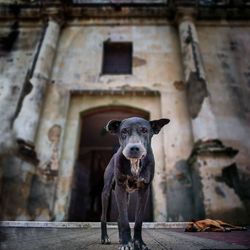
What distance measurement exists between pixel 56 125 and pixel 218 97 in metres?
5.11

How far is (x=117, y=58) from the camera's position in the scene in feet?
29.2

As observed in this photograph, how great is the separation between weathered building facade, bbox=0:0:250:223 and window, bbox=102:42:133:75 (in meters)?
0.04

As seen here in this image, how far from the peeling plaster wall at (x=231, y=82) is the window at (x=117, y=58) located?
8.84 ft

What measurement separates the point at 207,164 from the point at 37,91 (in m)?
5.24

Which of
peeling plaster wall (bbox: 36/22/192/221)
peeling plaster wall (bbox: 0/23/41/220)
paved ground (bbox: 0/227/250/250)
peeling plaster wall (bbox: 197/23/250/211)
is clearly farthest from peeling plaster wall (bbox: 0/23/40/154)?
peeling plaster wall (bbox: 197/23/250/211)

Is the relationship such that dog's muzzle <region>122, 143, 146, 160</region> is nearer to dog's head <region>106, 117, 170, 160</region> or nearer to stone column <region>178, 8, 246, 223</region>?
dog's head <region>106, 117, 170, 160</region>

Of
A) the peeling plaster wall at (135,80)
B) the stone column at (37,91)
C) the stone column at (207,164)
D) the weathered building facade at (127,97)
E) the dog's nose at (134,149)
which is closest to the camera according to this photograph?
the dog's nose at (134,149)

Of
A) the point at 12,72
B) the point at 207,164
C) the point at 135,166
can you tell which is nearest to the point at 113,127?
the point at 135,166

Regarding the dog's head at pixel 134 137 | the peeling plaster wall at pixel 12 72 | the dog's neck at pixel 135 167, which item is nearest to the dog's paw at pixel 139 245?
the dog's neck at pixel 135 167

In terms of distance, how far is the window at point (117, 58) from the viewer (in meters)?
8.57

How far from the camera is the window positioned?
8.57 metres

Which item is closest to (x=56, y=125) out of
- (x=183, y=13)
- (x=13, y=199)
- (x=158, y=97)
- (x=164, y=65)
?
(x=13, y=199)

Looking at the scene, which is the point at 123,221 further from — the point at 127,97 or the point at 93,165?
the point at 93,165

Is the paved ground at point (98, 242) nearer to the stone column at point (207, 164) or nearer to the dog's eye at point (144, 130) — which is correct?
the dog's eye at point (144, 130)
